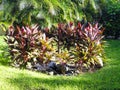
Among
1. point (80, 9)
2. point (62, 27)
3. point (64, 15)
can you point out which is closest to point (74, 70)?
point (62, 27)

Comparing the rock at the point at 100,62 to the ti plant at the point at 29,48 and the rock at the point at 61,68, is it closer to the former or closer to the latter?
the rock at the point at 61,68

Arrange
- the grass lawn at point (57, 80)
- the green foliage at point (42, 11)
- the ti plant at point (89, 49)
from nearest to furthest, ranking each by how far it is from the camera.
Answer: the grass lawn at point (57, 80) → the ti plant at point (89, 49) → the green foliage at point (42, 11)

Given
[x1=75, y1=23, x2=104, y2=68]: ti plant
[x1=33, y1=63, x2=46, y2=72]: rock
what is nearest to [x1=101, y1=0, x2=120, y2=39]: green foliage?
[x1=75, y1=23, x2=104, y2=68]: ti plant

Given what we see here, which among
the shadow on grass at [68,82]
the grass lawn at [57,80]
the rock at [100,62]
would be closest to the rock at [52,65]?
the grass lawn at [57,80]

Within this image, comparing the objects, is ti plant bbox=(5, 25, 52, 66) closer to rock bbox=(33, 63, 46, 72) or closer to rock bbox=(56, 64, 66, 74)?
rock bbox=(33, 63, 46, 72)

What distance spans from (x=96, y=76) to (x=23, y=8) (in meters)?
6.45

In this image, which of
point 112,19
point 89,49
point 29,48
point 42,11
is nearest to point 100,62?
point 89,49

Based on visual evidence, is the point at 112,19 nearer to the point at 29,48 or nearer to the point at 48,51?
the point at 48,51

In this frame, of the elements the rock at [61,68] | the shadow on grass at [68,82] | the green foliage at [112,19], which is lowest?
the shadow on grass at [68,82]

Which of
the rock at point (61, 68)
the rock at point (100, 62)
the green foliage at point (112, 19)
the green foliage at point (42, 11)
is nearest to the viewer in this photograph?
the rock at point (61, 68)

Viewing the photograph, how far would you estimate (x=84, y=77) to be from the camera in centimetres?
809

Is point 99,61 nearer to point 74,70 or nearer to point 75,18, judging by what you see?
point 74,70

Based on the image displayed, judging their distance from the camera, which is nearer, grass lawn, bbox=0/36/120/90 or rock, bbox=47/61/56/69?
grass lawn, bbox=0/36/120/90

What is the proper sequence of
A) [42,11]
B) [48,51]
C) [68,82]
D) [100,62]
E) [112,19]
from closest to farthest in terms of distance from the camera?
[68,82], [48,51], [100,62], [42,11], [112,19]
